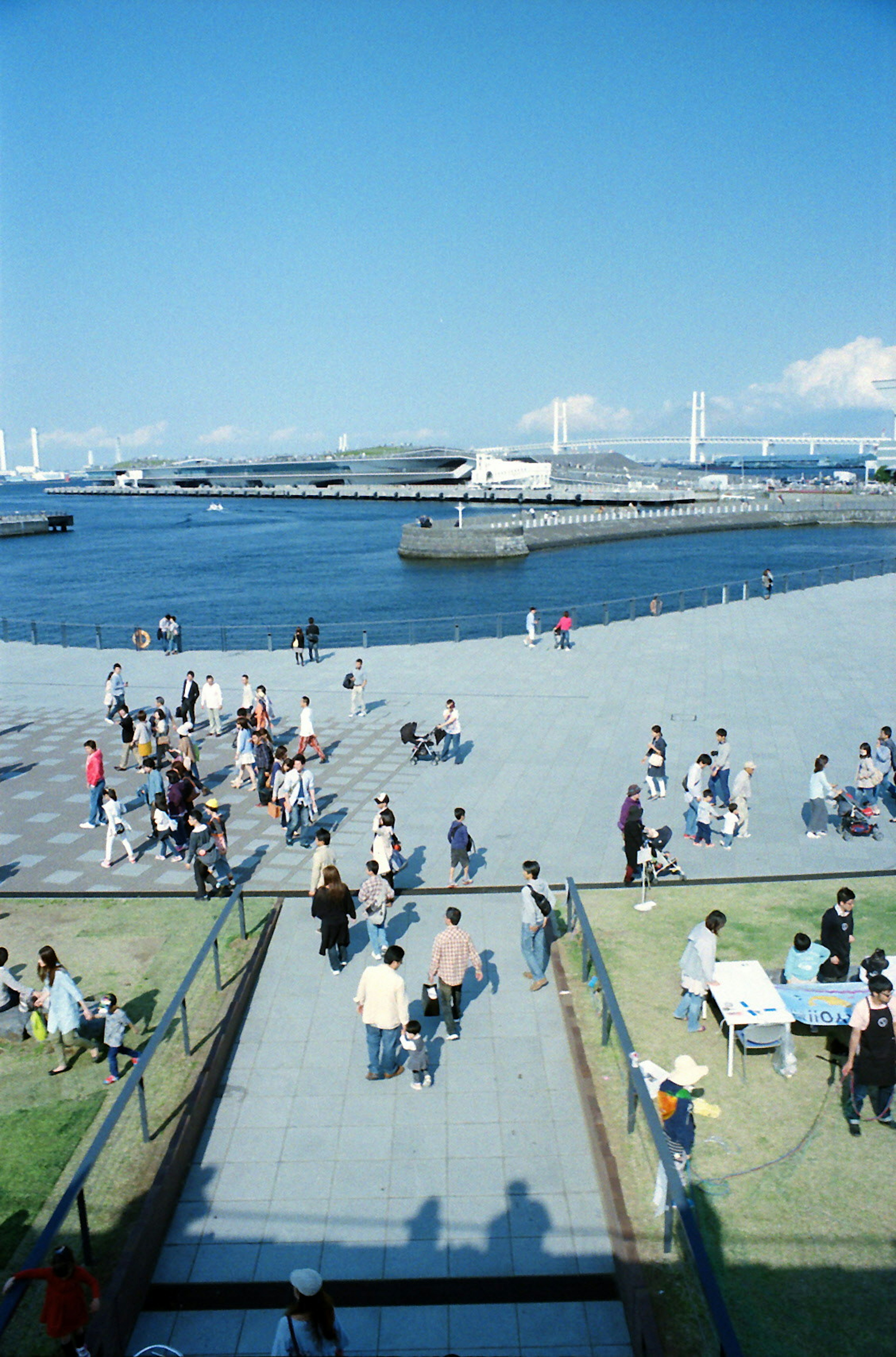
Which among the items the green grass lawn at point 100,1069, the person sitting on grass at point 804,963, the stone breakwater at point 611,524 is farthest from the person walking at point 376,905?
the stone breakwater at point 611,524

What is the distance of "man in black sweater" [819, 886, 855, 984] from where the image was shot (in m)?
7.65

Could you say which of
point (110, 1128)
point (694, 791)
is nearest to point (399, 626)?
point (694, 791)

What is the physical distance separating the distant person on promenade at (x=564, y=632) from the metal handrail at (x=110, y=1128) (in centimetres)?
1628

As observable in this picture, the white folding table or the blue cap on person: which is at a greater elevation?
the blue cap on person

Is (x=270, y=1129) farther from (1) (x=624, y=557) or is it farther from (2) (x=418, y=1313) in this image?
(1) (x=624, y=557)

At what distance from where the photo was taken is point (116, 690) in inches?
687

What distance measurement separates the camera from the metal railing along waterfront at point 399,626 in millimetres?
26562

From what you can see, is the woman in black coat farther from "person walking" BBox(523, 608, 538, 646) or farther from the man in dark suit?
"person walking" BBox(523, 608, 538, 646)

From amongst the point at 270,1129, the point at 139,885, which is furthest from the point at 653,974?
the point at 139,885

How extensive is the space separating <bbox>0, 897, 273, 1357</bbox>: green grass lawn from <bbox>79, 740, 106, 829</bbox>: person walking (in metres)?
2.42

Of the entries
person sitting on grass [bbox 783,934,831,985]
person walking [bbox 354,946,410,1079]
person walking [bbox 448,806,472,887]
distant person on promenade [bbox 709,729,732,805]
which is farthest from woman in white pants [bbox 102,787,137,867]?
person sitting on grass [bbox 783,934,831,985]

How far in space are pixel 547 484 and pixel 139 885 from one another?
127192 mm

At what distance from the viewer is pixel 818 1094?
22.1 feet

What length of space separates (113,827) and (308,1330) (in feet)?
27.5
